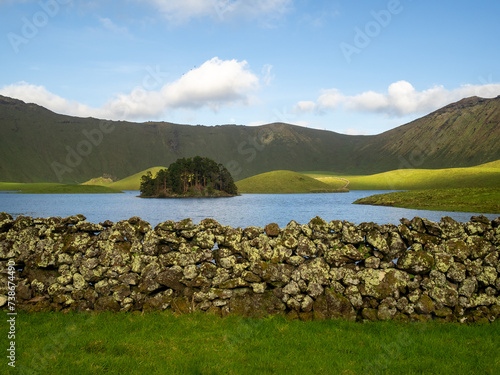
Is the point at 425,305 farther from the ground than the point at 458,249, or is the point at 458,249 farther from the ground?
the point at 458,249

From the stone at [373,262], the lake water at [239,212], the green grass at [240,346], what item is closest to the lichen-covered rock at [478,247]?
the green grass at [240,346]

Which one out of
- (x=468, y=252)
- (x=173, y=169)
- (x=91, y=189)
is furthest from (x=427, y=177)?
(x=468, y=252)

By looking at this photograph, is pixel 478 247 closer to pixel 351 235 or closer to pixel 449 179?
pixel 351 235

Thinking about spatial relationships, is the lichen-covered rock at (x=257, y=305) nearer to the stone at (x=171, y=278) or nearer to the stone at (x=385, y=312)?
the stone at (x=171, y=278)

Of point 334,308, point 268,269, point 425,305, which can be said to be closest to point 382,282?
point 425,305

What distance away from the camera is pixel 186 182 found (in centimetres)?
14650

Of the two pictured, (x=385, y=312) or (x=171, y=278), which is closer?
(x=385, y=312)

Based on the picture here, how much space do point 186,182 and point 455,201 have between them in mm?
105130

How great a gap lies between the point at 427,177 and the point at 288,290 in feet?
586

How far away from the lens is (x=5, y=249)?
9.84 m

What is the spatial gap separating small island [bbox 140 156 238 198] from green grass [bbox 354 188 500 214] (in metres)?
81.2

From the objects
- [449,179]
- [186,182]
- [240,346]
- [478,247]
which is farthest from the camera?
[449,179]

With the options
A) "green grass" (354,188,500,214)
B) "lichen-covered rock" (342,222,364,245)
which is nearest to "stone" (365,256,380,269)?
"lichen-covered rock" (342,222,364,245)

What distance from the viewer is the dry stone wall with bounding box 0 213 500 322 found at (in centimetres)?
898
